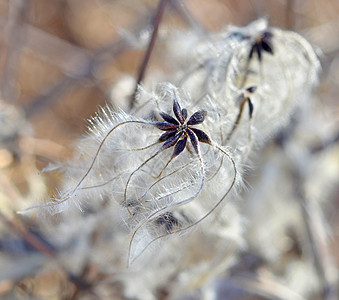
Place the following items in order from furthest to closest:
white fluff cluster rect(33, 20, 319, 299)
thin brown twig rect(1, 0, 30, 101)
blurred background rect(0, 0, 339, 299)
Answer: thin brown twig rect(1, 0, 30, 101), blurred background rect(0, 0, 339, 299), white fluff cluster rect(33, 20, 319, 299)

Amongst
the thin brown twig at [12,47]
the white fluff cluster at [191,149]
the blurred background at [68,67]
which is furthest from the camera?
the thin brown twig at [12,47]

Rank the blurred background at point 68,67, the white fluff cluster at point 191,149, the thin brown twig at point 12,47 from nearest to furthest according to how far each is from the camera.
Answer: the white fluff cluster at point 191,149 → the blurred background at point 68,67 → the thin brown twig at point 12,47

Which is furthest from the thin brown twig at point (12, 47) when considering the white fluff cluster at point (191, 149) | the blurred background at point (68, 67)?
the white fluff cluster at point (191, 149)

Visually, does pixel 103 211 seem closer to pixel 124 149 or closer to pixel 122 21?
pixel 124 149

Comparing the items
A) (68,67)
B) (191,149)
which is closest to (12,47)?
(68,67)

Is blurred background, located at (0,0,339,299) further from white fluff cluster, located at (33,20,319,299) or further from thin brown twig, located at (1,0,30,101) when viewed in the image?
white fluff cluster, located at (33,20,319,299)

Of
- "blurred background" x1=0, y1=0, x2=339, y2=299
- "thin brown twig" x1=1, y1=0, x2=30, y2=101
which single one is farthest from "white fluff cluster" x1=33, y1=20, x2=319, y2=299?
"thin brown twig" x1=1, y1=0, x2=30, y2=101

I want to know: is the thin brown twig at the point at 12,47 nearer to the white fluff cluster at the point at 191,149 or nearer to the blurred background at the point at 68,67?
the blurred background at the point at 68,67

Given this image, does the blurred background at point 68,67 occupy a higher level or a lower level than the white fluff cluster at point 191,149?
higher
